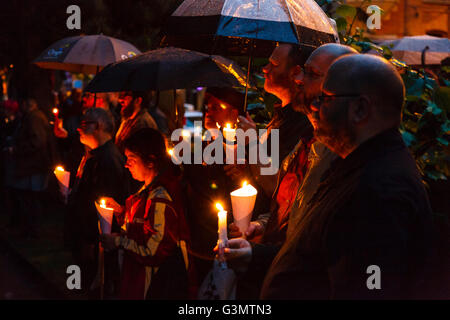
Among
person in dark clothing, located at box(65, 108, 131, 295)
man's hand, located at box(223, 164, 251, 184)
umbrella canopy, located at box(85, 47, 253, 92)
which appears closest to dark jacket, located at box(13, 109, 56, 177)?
person in dark clothing, located at box(65, 108, 131, 295)

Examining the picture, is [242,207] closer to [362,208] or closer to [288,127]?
[288,127]

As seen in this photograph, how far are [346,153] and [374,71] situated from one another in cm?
31

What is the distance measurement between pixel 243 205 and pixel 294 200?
28cm

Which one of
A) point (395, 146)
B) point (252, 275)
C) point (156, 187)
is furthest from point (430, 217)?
point (156, 187)

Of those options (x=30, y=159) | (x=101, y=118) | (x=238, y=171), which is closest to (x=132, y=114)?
(x=101, y=118)

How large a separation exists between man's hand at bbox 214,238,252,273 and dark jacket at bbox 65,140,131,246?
9.51 feet

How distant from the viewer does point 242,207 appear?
9.78 ft

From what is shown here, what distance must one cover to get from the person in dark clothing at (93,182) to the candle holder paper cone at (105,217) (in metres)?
1.66

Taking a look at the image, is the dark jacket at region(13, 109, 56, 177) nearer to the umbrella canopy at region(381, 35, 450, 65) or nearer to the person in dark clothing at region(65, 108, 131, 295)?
the person in dark clothing at region(65, 108, 131, 295)

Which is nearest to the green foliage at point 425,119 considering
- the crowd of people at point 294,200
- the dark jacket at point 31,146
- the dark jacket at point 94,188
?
the crowd of people at point 294,200

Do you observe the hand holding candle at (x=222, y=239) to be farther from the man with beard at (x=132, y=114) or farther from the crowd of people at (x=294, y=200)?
the man with beard at (x=132, y=114)

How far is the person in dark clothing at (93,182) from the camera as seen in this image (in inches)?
219

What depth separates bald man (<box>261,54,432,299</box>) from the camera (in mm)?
1880

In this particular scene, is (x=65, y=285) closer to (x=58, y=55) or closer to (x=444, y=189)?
(x=58, y=55)
